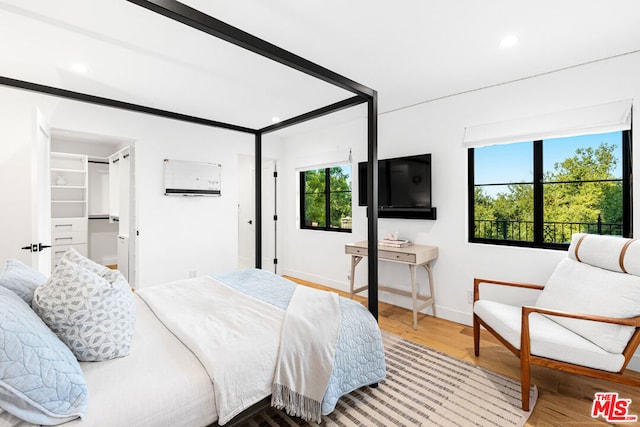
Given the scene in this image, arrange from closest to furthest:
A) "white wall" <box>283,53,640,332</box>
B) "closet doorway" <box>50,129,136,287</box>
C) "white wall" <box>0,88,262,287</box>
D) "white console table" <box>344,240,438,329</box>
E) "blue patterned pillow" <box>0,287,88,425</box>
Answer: "blue patterned pillow" <box>0,287,88,425</box>, "white wall" <box>283,53,640,332</box>, "white wall" <box>0,88,262,287</box>, "white console table" <box>344,240,438,329</box>, "closet doorway" <box>50,129,136,287</box>

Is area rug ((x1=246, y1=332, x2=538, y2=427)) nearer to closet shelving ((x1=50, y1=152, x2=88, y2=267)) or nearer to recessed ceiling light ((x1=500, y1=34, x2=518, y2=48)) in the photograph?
recessed ceiling light ((x1=500, y1=34, x2=518, y2=48))

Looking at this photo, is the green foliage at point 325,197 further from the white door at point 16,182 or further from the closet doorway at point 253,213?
the white door at point 16,182

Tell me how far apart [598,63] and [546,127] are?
1.89 feet

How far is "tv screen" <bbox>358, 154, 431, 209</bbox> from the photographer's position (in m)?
3.47

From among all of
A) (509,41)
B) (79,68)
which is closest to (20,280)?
(79,68)

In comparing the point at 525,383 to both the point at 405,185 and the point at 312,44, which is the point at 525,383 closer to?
the point at 405,185

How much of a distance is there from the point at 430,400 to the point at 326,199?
129 inches

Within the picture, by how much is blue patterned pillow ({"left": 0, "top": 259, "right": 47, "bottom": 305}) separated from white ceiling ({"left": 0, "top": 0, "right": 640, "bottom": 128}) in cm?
150

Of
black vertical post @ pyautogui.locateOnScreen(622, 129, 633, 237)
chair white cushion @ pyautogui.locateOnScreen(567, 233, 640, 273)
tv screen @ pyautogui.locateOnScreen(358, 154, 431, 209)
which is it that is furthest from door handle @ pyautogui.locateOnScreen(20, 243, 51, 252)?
black vertical post @ pyautogui.locateOnScreen(622, 129, 633, 237)

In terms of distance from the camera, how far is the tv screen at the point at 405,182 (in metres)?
3.47

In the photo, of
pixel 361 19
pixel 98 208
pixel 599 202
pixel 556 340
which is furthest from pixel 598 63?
pixel 98 208

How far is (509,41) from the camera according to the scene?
2193mm

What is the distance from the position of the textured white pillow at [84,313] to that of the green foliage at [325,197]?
3427 millimetres

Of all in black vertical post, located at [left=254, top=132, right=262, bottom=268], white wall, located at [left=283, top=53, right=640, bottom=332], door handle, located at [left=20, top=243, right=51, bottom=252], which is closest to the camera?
door handle, located at [left=20, top=243, right=51, bottom=252]
